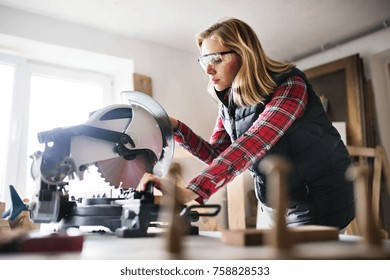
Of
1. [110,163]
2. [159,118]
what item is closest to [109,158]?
[110,163]

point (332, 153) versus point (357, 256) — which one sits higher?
point (332, 153)

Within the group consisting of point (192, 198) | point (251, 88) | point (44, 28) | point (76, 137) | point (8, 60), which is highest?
point (44, 28)

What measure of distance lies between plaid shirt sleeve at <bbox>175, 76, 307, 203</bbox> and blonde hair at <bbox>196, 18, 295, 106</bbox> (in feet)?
0.14

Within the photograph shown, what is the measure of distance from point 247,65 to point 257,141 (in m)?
0.24

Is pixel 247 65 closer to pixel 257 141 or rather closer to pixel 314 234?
pixel 257 141

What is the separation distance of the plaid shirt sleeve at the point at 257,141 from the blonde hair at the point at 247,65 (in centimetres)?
4

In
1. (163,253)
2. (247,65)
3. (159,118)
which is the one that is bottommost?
(163,253)

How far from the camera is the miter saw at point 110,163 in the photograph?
0.67 m

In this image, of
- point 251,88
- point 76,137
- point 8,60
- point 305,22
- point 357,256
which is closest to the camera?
point 357,256

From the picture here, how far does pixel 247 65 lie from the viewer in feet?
2.73

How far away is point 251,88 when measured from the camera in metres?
0.82
